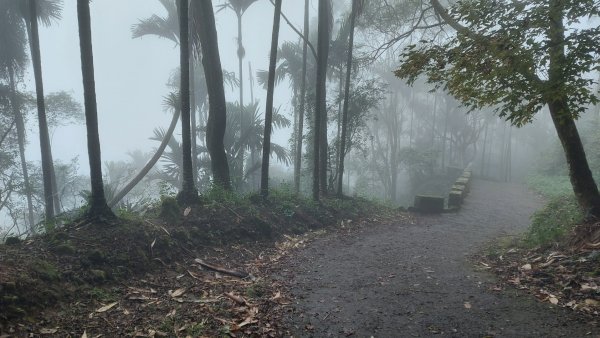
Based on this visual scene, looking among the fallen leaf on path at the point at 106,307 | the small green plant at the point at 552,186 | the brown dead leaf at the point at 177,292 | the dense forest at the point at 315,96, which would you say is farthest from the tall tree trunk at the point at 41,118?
the small green plant at the point at 552,186

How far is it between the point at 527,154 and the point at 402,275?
53420 millimetres

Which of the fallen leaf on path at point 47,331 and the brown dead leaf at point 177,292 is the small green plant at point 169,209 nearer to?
the brown dead leaf at point 177,292

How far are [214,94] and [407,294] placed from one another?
21.6ft

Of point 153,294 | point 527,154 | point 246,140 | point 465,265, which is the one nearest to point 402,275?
point 465,265

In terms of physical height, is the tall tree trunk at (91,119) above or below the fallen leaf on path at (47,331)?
above

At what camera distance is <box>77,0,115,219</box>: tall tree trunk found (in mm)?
5965

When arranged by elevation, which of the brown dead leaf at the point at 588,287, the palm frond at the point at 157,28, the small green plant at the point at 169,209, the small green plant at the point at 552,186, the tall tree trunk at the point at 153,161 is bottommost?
the small green plant at the point at 552,186

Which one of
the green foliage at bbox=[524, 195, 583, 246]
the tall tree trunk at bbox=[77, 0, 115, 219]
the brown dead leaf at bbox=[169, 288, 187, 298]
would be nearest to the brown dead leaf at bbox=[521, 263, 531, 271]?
the green foliage at bbox=[524, 195, 583, 246]

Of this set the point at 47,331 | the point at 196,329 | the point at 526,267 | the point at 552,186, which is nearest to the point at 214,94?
the point at 196,329

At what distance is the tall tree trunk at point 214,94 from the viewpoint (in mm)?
9445

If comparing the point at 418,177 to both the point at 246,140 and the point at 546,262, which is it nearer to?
the point at 246,140

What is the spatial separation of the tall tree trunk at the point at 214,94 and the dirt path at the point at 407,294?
3128 millimetres

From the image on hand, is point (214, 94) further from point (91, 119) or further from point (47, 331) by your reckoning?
point (47, 331)

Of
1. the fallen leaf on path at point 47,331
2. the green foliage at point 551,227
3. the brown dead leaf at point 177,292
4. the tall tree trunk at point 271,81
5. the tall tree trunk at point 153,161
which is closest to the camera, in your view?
the fallen leaf on path at point 47,331
